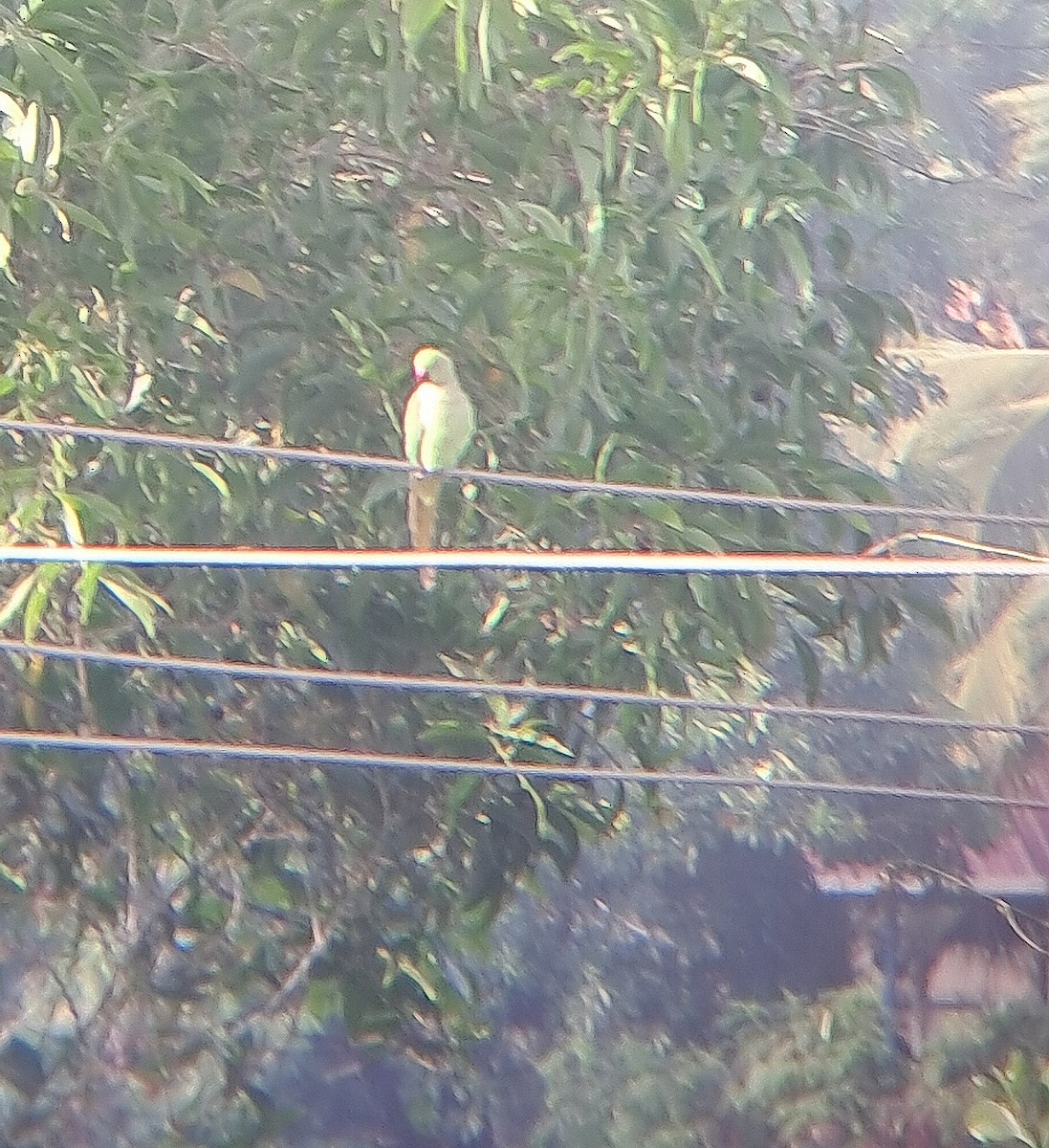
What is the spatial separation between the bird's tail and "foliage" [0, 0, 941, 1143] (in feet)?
0.11

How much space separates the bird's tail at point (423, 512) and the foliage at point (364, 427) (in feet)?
0.11

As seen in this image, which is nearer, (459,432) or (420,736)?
(459,432)

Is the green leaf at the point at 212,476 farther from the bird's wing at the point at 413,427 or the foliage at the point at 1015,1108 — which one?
the foliage at the point at 1015,1108

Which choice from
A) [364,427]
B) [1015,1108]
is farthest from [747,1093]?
[364,427]

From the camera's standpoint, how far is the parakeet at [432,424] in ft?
4.30

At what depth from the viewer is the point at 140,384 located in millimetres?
1368

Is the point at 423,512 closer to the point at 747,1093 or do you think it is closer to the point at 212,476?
the point at 212,476

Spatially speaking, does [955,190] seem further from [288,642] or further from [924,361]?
[288,642]

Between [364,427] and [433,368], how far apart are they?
0.45ft

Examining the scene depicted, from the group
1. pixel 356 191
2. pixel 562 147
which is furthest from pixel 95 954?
pixel 562 147

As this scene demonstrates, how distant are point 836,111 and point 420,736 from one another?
2.56 ft

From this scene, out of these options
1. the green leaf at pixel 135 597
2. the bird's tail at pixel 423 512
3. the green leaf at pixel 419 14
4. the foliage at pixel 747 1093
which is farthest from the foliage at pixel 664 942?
the green leaf at pixel 419 14

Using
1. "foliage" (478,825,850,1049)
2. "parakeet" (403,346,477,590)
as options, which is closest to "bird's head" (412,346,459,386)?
"parakeet" (403,346,477,590)

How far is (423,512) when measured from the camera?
141 centimetres
